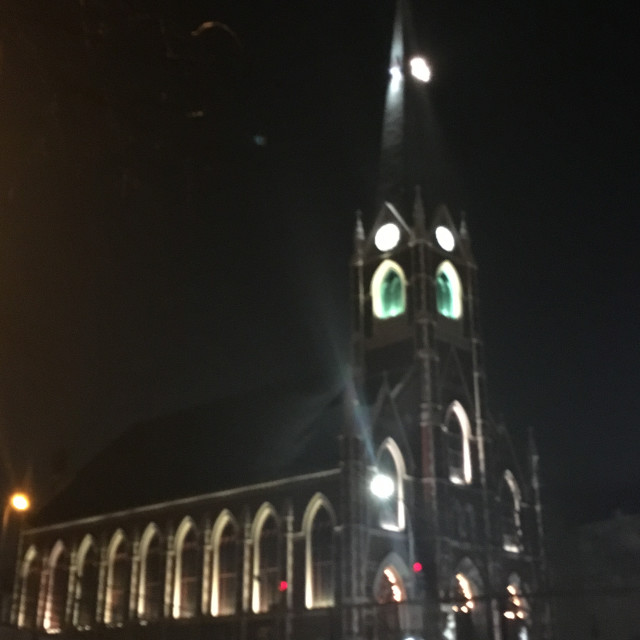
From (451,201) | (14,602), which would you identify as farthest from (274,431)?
(14,602)

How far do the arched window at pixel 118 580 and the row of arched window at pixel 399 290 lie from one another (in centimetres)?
2033

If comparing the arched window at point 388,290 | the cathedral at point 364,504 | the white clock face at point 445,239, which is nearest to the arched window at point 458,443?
the cathedral at point 364,504

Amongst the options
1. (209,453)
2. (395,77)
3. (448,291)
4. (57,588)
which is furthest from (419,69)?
(57,588)

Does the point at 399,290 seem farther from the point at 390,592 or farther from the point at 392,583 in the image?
the point at 390,592

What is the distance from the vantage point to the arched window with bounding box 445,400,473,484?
1884 inches

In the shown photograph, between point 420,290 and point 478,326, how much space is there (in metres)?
5.49

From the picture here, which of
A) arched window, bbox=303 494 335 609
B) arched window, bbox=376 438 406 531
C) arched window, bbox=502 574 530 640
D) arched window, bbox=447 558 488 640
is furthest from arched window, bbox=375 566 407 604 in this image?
arched window, bbox=502 574 530 640

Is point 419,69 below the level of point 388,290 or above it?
above

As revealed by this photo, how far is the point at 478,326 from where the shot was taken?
5300cm

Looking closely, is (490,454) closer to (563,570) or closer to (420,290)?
(420,290)

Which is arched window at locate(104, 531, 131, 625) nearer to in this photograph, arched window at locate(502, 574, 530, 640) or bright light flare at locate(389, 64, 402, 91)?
arched window at locate(502, 574, 530, 640)

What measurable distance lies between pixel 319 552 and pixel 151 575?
41.9ft

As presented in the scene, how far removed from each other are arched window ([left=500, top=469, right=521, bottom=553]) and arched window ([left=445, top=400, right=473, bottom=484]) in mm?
3697

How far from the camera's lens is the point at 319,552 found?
141 feet
